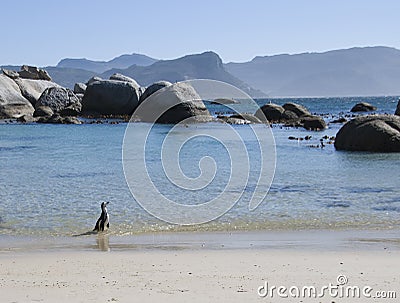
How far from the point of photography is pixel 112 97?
44344 millimetres

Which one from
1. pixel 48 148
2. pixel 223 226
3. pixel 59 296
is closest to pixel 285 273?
pixel 59 296

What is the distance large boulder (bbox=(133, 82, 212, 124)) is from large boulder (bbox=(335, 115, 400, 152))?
647 inches

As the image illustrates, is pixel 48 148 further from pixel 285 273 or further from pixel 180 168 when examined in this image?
pixel 285 273

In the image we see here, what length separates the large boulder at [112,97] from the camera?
44.2 m

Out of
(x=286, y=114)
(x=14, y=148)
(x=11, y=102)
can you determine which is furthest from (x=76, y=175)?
(x=11, y=102)

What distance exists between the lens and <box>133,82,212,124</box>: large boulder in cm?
3781

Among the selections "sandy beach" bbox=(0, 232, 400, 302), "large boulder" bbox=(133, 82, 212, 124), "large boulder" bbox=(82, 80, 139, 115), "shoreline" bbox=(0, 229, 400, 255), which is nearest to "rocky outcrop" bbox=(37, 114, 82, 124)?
"large boulder" bbox=(133, 82, 212, 124)

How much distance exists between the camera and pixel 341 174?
16.6m

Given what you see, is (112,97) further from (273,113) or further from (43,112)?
(273,113)

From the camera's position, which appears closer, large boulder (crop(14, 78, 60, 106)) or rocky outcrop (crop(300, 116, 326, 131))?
rocky outcrop (crop(300, 116, 326, 131))

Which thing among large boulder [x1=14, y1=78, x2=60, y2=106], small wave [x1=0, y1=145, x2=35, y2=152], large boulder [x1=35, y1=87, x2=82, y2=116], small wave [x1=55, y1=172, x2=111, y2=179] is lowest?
small wave [x1=55, y1=172, x2=111, y2=179]

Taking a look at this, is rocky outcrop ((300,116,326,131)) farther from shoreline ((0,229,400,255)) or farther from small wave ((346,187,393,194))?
shoreline ((0,229,400,255))

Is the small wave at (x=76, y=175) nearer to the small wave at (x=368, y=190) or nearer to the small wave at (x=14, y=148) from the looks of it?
the small wave at (x=368, y=190)

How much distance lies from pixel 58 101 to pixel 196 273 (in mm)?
40998
